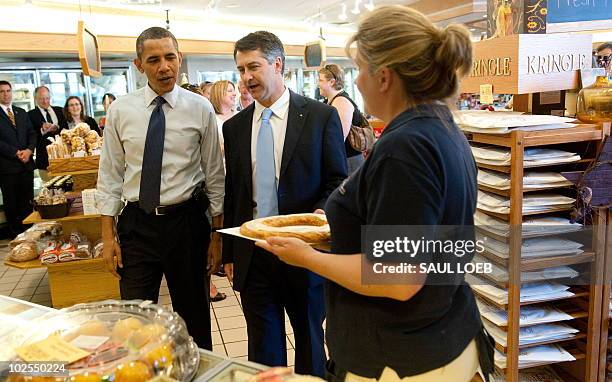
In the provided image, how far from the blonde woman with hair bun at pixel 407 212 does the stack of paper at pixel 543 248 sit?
2.97 feet

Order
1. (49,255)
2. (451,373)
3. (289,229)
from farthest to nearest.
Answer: (49,255) → (289,229) → (451,373)

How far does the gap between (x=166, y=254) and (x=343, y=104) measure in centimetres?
239

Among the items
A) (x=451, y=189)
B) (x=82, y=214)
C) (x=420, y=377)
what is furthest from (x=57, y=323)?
(x=82, y=214)

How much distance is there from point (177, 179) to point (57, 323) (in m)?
1.11

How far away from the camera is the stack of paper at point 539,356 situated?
84.4 inches

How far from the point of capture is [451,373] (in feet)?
3.83

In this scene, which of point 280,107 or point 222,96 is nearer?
point 280,107

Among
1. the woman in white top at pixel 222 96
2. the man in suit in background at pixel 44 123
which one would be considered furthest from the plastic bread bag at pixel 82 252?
the man in suit in background at pixel 44 123

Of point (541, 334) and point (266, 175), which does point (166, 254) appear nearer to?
point (266, 175)

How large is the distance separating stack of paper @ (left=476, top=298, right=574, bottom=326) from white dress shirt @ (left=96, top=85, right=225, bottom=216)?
4.28 feet

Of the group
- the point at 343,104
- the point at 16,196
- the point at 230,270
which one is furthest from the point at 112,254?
the point at 16,196

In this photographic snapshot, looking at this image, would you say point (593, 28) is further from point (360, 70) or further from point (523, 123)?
point (360, 70)

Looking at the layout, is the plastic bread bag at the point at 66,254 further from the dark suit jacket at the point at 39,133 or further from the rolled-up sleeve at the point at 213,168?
the dark suit jacket at the point at 39,133

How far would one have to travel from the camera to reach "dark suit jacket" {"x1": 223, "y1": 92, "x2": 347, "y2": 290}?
205cm
